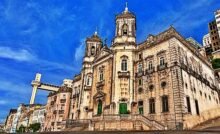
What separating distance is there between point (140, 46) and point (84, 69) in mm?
14532

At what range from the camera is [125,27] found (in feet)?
127

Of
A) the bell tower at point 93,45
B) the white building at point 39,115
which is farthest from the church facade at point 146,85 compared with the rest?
the white building at point 39,115

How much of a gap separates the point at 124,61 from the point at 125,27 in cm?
743

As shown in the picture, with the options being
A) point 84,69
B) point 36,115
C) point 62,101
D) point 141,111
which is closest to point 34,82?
point 36,115

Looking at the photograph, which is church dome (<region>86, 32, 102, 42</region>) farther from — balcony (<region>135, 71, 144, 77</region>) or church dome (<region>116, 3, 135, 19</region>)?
balcony (<region>135, 71, 144, 77</region>)

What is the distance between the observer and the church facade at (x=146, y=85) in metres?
26.3

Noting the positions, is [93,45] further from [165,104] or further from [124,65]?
[165,104]

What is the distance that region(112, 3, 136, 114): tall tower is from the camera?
1277 inches

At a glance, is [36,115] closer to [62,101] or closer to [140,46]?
[62,101]

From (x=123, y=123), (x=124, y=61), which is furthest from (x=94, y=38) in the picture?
(x=123, y=123)

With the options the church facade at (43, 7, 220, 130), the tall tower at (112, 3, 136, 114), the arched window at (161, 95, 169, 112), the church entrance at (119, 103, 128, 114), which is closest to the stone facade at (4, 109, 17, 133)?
the church facade at (43, 7, 220, 130)

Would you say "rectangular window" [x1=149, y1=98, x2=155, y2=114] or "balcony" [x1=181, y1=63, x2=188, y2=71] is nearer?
"rectangular window" [x1=149, y1=98, x2=155, y2=114]

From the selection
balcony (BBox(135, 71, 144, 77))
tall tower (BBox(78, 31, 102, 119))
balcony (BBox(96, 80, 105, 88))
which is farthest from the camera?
tall tower (BBox(78, 31, 102, 119))

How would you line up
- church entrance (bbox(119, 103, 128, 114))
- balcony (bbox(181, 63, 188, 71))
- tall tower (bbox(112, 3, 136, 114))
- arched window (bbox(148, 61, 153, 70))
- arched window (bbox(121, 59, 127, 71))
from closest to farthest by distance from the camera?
1. balcony (bbox(181, 63, 188, 71))
2. church entrance (bbox(119, 103, 128, 114))
3. arched window (bbox(148, 61, 153, 70))
4. tall tower (bbox(112, 3, 136, 114))
5. arched window (bbox(121, 59, 127, 71))
